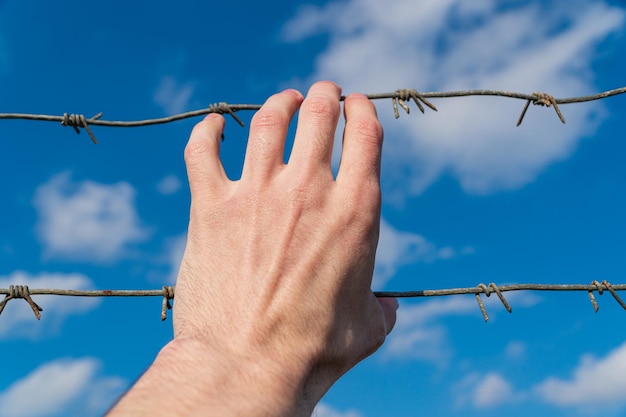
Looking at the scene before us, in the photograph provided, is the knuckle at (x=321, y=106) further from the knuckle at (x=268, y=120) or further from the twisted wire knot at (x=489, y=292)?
the twisted wire knot at (x=489, y=292)

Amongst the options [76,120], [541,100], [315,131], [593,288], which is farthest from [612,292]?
[76,120]

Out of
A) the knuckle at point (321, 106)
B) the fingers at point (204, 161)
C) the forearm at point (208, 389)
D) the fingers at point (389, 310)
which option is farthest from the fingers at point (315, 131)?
the forearm at point (208, 389)

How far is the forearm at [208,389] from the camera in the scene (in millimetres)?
986

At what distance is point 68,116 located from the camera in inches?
76.4

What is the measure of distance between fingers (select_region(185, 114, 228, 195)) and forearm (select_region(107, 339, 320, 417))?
1.45ft

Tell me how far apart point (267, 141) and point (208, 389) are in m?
0.66

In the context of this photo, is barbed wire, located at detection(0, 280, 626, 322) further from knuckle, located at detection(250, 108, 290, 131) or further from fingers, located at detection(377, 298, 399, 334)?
knuckle, located at detection(250, 108, 290, 131)

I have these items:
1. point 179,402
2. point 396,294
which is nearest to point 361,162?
point 396,294

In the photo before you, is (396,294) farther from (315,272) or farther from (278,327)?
(278,327)

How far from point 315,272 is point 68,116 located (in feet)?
3.38

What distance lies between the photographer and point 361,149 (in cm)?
152

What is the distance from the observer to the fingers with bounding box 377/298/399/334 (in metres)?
1.59

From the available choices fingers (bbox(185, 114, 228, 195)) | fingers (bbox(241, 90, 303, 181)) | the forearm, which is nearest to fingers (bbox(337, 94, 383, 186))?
fingers (bbox(241, 90, 303, 181))

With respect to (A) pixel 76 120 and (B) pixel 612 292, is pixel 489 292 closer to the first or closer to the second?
(B) pixel 612 292
